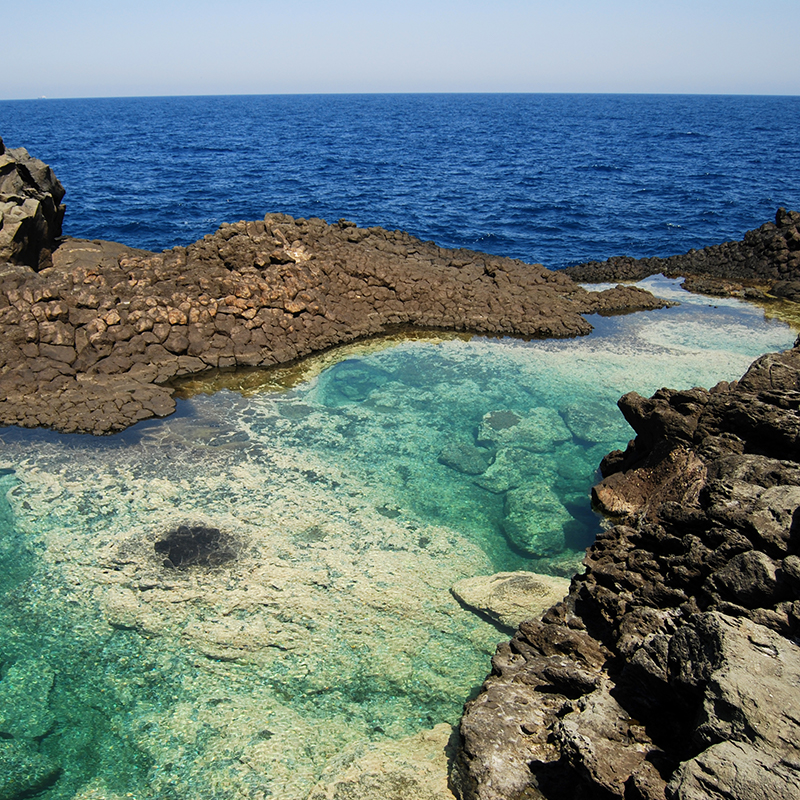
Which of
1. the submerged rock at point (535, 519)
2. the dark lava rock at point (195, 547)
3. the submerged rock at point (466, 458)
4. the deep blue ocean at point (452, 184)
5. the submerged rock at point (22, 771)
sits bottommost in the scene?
the submerged rock at point (22, 771)

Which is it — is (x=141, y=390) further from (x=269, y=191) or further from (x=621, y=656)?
(x=269, y=191)

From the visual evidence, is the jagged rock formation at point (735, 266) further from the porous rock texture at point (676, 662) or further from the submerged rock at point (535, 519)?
the porous rock texture at point (676, 662)

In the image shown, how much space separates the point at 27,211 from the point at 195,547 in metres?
15.3

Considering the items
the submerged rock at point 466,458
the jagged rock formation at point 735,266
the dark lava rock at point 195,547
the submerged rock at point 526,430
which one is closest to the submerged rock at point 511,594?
the submerged rock at point 466,458

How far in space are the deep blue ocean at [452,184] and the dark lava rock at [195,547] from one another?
25.9 metres

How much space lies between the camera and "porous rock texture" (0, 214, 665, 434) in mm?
17531

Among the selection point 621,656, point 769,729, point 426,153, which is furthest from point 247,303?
point 426,153

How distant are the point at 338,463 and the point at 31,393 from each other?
29.0 feet

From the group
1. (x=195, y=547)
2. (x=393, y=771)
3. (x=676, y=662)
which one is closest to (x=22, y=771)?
(x=195, y=547)

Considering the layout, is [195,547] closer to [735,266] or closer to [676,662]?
[676,662]

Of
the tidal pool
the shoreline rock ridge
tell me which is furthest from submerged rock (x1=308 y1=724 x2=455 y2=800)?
the shoreline rock ridge

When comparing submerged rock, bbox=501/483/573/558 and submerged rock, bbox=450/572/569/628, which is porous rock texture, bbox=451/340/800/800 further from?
submerged rock, bbox=501/483/573/558

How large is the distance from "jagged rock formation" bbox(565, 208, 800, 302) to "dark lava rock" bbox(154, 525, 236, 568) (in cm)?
2282

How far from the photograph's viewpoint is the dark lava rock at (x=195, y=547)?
1189cm
